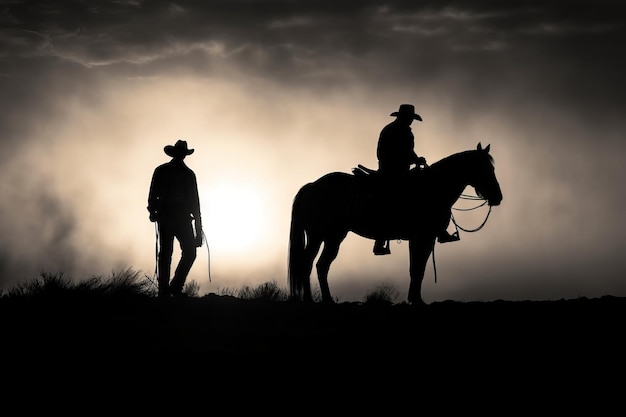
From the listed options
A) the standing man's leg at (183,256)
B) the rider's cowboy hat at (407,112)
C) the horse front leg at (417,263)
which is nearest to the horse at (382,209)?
the horse front leg at (417,263)

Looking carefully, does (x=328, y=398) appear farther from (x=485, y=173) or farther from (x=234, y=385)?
(x=485, y=173)

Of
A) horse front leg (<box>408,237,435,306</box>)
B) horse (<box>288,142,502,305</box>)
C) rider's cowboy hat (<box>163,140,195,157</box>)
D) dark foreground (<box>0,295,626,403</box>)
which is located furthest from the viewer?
rider's cowboy hat (<box>163,140,195,157</box>)

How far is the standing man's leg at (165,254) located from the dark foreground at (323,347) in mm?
2407

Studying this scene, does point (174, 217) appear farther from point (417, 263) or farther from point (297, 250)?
point (417, 263)

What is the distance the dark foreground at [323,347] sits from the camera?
8445 mm

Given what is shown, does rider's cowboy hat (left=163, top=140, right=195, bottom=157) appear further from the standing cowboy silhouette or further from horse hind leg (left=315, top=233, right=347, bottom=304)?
horse hind leg (left=315, top=233, right=347, bottom=304)

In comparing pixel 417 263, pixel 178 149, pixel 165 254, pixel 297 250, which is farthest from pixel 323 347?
pixel 178 149

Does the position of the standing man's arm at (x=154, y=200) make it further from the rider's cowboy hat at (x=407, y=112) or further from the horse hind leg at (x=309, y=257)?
the rider's cowboy hat at (x=407, y=112)

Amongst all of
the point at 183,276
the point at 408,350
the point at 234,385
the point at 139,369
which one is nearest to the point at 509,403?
the point at 408,350

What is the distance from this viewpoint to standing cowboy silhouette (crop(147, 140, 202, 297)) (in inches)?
581

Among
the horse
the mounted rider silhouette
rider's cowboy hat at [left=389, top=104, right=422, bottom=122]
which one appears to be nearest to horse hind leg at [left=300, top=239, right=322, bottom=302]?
the horse

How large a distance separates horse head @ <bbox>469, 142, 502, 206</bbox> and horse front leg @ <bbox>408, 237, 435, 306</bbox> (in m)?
1.19

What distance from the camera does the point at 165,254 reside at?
14.8 m

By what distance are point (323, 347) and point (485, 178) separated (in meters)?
6.09
